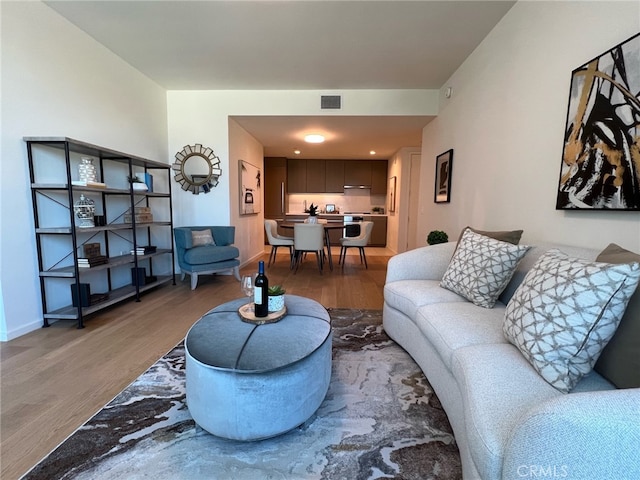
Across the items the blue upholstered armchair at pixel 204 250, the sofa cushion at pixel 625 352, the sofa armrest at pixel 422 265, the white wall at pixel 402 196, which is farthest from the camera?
the white wall at pixel 402 196

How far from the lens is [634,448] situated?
589mm

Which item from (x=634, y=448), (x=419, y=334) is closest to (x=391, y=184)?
(x=419, y=334)

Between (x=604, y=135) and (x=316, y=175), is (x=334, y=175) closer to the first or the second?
(x=316, y=175)

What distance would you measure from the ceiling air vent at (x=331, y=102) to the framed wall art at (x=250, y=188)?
1608 millimetres

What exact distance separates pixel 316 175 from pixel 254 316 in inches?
261

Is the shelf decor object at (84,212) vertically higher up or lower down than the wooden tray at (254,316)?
higher up

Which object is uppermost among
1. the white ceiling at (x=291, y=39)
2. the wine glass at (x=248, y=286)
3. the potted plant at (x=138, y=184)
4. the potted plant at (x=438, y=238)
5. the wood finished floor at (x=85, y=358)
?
the white ceiling at (x=291, y=39)

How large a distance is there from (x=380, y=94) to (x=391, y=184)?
3.26m

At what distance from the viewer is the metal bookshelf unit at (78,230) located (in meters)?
2.33

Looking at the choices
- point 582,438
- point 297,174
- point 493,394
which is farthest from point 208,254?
point 297,174

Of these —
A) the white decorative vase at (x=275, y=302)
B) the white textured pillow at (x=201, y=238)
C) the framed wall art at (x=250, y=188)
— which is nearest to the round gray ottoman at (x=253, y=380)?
the white decorative vase at (x=275, y=302)

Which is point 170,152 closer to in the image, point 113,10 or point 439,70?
point 113,10

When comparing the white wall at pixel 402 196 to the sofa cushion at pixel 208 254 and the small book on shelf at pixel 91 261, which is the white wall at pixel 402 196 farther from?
the small book on shelf at pixel 91 261

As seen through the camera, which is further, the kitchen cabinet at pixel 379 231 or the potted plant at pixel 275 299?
the kitchen cabinet at pixel 379 231
